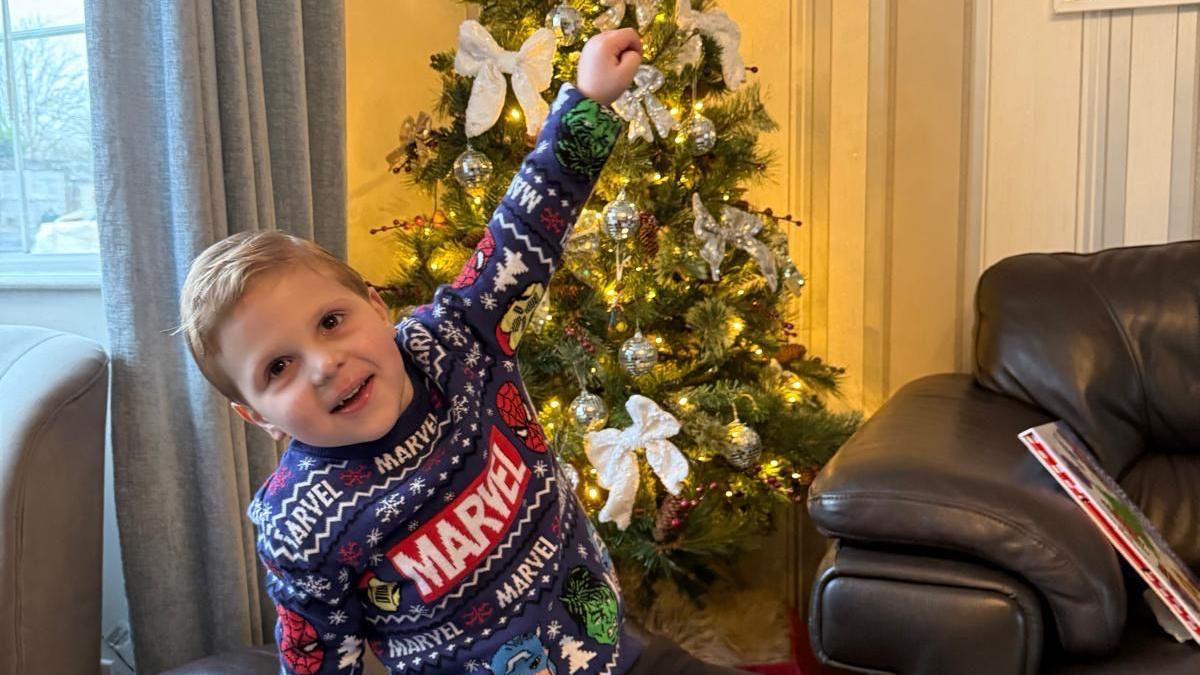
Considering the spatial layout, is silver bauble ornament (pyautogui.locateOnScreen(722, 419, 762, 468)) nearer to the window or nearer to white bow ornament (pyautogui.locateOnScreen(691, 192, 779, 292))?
white bow ornament (pyautogui.locateOnScreen(691, 192, 779, 292))

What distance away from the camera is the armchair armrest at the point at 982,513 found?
1.24m

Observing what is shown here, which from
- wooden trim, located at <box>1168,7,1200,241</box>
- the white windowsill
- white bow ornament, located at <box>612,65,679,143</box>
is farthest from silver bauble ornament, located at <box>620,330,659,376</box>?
wooden trim, located at <box>1168,7,1200,241</box>

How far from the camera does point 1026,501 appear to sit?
1.29 m

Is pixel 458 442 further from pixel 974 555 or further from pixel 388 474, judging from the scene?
pixel 974 555

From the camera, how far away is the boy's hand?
3.27ft

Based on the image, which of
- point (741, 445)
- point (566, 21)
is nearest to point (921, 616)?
point (741, 445)

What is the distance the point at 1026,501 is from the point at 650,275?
716mm

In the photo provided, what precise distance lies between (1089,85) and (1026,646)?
4.44 feet

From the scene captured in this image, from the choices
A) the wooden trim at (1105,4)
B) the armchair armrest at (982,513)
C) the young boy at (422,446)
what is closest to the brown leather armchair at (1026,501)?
the armchair armrest at (982,513)

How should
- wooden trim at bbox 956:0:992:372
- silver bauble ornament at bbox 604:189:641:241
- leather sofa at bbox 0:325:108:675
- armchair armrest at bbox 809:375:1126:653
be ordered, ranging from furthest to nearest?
wooden trim at bbox 956:0:992:372 < silver bauble ornament at bbox 604:189:641:241 < armchair armrest at bbox 809:375:1126:653 < leather sofa at bbox 0:325:108:675

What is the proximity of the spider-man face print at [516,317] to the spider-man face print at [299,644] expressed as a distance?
333mm

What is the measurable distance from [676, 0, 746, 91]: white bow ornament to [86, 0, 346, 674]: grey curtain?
2.04 ft

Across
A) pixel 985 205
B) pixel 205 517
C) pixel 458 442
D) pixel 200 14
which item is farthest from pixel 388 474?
pixel 985 205

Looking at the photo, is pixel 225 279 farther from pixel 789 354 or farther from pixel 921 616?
pixel 789 354
